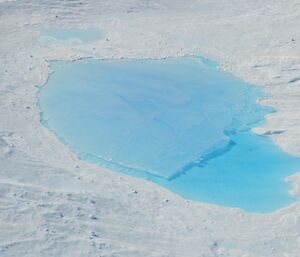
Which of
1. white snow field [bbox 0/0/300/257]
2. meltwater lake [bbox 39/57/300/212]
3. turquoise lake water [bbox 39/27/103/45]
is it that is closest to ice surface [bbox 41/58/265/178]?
meltwater lake [bbox 39/57/300/212]

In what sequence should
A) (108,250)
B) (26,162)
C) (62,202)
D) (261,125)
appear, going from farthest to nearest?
(261,125), (26,162), (62,202), (108,250)

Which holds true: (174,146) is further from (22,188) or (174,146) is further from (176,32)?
(176,32)

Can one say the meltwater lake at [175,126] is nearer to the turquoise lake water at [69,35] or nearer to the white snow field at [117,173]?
the white snow field at [117,173]

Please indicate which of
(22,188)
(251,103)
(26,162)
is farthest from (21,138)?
(251,103)

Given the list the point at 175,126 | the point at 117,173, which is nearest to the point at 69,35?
the point at 175,126

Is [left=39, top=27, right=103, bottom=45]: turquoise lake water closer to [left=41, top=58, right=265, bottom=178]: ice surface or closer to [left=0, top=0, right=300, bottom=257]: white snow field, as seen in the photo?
[left=0, top=0, right=300, bottom=257]: white snow field

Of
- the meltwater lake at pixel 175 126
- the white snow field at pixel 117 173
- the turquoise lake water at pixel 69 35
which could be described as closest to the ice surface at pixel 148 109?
the meltwater lake at pixel 175 126
